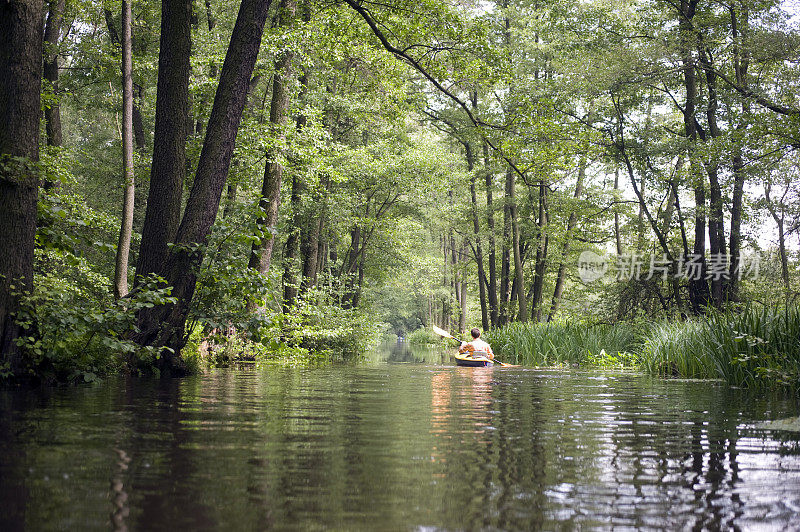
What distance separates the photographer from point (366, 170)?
22469mm

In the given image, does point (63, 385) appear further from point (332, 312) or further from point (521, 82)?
point (521, 82)

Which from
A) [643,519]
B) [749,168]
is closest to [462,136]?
[749,168]

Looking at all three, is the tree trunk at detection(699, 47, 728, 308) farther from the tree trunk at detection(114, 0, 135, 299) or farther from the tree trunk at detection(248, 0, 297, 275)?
the tree trunk at detection(114, 0, 135, 299)

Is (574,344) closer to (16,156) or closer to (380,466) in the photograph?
(16,156)

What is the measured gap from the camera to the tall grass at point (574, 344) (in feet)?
56.4

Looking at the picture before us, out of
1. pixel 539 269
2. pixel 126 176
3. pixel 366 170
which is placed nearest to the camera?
pixel 126 176

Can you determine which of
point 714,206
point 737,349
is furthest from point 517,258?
point 737,349

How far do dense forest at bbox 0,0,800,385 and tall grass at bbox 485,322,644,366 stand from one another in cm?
9

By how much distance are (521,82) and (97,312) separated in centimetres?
2015

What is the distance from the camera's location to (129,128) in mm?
13945

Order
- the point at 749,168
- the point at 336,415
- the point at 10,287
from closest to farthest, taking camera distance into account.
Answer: the point at 336,415 → the point at 10,287 → the point at 749,168

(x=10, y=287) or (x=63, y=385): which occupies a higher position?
(x=10, y=287)

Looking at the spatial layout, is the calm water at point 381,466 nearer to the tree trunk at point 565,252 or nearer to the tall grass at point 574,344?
the tall grass at point 574,344

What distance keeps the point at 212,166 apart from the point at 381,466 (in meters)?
6.87
